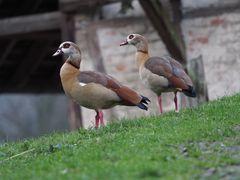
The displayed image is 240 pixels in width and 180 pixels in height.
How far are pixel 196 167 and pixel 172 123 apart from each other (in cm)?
217

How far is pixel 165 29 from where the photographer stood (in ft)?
50.2

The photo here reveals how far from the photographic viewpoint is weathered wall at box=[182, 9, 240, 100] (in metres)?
15.4

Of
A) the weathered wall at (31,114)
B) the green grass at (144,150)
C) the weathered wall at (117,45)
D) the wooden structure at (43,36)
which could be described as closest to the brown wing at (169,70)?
the green grass at (144,150)

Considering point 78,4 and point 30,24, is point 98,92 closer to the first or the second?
point 78,4

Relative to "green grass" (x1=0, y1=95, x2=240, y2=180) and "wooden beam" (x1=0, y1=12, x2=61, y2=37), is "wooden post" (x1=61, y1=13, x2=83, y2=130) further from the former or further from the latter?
"green grass" (x1=0, y1=95, x2=240, y2=180)

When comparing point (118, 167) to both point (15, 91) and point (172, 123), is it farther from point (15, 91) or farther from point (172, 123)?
point (15, 91)

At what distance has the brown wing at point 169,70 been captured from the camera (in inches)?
410

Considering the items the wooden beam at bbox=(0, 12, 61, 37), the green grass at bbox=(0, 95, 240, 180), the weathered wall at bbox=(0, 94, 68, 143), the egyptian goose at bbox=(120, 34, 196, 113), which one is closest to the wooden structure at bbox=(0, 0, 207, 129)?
the wooden beam at bbox=(0, 12, 61, 37)

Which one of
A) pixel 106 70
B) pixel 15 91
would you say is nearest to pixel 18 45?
pixel 15 91

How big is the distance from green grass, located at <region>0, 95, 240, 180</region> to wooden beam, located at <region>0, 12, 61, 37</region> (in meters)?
7.78

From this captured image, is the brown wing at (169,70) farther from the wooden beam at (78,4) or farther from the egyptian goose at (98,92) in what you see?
the wooden beam at (78,4)

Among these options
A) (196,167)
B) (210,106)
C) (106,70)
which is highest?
(106,70)

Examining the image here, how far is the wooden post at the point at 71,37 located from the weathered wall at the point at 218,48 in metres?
2.43

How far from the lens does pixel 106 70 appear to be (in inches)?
648
